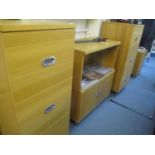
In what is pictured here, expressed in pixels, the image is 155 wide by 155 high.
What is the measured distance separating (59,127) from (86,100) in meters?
0.50

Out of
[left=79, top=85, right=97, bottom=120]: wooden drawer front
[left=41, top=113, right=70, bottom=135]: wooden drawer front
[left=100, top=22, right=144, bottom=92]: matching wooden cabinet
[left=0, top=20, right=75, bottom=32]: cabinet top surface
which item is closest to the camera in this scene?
[left=0, top=20, right=75, bottom=32]: cabinet top surface

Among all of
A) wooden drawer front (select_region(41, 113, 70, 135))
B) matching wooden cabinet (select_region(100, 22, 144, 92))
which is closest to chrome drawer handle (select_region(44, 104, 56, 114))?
wooden drawer front (select_region(41, 113, 70, 135))

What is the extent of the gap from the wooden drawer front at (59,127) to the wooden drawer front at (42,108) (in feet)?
0.12

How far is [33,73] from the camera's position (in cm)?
72

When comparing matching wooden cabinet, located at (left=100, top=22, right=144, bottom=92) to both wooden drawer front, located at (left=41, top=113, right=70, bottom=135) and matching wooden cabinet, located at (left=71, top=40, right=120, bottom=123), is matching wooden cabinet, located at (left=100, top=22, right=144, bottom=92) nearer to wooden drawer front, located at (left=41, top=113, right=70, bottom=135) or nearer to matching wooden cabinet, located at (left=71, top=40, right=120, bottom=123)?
matching wooden cabinet, located at (left=71, top=40, right=120, bottom=123)

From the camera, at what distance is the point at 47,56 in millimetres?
763

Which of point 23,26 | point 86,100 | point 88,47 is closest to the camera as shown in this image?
point 23,26

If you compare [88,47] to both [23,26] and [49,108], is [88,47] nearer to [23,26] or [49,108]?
[49,108]

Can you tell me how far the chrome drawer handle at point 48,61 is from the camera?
76 centimetres

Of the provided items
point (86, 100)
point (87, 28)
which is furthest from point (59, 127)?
point (87, 28)

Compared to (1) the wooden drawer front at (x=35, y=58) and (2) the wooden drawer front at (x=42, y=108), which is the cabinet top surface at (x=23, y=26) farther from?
(2) the wooden drawer front at (x=42, y=108)

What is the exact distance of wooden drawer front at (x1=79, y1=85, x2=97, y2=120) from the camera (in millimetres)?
1469

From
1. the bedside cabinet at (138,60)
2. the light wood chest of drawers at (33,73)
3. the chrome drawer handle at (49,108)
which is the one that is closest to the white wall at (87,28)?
the light wood chest of drawers at (33,73)

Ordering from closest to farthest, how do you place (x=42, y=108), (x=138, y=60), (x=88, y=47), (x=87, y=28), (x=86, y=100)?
(x=42, y=108)
(x=88, y=47)
(x=86, y=100)
(x=87, y=28)
(x=138, y=60)
